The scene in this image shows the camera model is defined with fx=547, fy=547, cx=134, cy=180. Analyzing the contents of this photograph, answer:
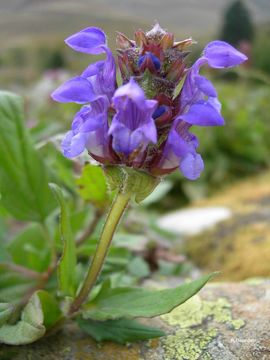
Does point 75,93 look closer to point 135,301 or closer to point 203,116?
point 203,116

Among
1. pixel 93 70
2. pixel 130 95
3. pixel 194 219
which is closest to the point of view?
pixel 130 95

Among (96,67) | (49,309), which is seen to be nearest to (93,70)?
(96,67)

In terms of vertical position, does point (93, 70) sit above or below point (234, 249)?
above

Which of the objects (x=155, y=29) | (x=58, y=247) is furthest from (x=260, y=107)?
(x=155, y=29)

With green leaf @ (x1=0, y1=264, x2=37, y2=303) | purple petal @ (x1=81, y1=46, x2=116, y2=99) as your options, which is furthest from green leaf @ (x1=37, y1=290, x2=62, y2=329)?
purple petal @ (x1=81, y1=46, x2=116, y2=99)

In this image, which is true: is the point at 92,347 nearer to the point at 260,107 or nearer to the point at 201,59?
the point at 201,59

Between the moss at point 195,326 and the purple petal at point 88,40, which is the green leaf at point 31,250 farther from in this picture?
the purple petal at point 88,40
